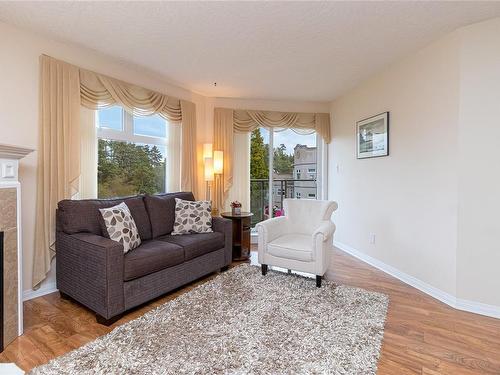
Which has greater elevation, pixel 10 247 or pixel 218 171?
pixel 218 171

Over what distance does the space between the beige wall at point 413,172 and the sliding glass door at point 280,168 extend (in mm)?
937

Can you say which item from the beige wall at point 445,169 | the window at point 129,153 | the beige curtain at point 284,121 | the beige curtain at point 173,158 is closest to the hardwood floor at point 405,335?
the beige wall at point 445,169

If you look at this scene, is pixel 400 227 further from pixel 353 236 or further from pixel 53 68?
pixel 53 68

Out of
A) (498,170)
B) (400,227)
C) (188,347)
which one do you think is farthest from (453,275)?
(188,347)

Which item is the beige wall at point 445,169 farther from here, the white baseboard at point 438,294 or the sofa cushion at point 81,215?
the sofa cushion at point 81,215

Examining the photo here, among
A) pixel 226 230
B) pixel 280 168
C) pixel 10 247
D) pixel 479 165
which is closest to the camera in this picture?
pixel 10 247

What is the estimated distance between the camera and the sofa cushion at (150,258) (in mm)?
2248

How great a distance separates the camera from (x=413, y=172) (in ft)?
9.70

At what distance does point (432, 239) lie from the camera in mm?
2719

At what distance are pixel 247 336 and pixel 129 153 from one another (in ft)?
8.45

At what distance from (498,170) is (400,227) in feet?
3.62

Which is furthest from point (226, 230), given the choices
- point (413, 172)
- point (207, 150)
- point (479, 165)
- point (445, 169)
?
point (479, 165)

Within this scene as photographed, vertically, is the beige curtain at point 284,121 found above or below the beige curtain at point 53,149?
above

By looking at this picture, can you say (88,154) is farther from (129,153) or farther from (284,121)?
(284,121)
